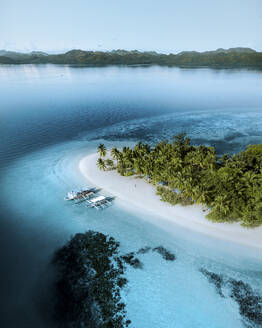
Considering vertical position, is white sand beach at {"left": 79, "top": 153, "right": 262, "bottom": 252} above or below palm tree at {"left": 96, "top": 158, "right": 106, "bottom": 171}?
below

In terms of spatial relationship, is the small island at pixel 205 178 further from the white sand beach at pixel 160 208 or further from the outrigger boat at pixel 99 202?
the outrigger boat at pixel 99 202

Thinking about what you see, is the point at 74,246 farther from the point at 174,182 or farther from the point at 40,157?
the point at 40,157

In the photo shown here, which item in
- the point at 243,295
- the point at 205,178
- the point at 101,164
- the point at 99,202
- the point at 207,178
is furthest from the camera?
the point at 101,164

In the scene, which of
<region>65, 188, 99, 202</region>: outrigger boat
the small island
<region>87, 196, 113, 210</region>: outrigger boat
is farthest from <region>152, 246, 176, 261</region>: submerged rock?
<region>65, 188, 99, 202</region>: outrigger boat

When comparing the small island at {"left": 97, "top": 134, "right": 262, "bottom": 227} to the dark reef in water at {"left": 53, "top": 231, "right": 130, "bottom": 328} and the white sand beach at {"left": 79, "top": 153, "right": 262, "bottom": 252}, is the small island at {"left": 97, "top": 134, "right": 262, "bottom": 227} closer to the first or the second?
the white sand beach at {"left": 79, "top": 153, "right": 262, "bottom": 252}

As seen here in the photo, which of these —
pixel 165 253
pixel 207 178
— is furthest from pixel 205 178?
pixel 165 253

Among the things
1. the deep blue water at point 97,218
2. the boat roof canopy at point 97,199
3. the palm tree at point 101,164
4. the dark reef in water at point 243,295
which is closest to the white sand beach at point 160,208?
the palm tree at point 101,164

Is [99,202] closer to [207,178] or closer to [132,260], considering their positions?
[132,260]
